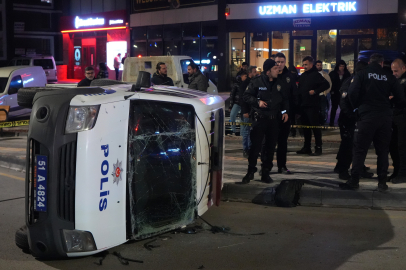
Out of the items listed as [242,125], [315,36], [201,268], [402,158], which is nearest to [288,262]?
[201,268]

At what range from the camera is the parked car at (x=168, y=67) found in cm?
1559

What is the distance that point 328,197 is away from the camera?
23.6 ft

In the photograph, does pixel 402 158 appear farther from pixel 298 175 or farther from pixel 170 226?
pixel 170 226

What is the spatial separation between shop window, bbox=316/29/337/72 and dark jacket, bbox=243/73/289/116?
1718cm

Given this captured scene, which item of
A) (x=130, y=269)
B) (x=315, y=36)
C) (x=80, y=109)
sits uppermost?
(x=315, y=36)

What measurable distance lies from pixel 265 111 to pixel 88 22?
111ft

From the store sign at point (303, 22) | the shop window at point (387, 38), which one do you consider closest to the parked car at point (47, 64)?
the store sign at point (303, 22)

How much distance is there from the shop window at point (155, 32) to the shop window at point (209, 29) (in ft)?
12.2

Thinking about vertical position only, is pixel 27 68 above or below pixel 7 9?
below

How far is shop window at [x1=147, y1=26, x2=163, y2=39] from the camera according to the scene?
31356mm

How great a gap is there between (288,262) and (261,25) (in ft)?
73.2

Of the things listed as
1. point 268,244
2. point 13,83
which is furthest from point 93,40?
point 268,244

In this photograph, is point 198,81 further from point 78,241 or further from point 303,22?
point 303,22

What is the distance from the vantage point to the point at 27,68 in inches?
761
